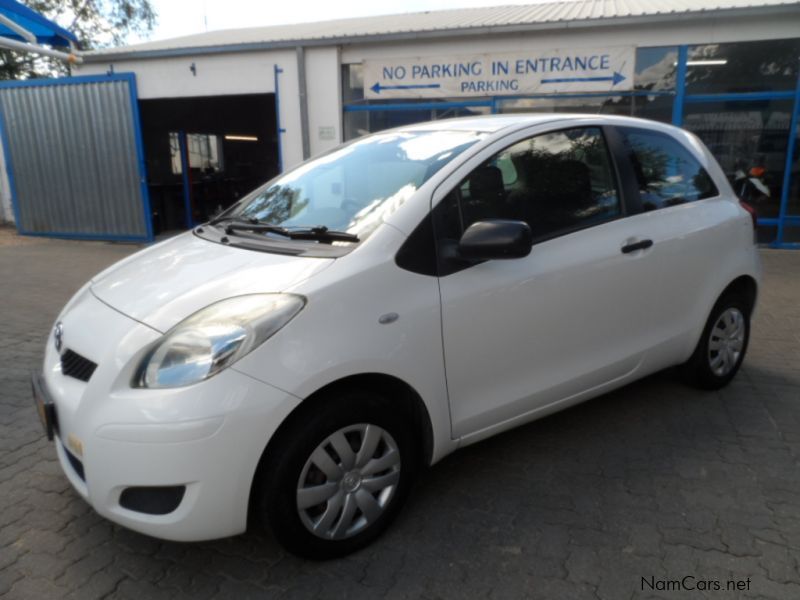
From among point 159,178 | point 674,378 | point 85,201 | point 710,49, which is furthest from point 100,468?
point 159,178

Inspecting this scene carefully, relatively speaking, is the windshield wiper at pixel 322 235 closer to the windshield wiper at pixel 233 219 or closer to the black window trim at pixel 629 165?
the windshield wiper at pixel 233 219

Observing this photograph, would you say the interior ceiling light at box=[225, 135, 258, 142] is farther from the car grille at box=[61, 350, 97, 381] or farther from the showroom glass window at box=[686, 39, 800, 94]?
the car grille at box=[61, 350, 97, 381]

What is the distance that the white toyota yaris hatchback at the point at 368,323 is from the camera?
6.86 ft

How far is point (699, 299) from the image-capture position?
11.8 ft

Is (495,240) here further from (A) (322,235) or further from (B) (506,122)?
(B) (506,122)

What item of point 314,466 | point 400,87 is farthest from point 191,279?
point 400,87

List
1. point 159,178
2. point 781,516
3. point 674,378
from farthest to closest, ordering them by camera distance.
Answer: point 159,178 → point 674,378 → point 781,516

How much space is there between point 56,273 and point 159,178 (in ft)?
19.7

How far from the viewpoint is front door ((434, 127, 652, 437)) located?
2594 millimetres

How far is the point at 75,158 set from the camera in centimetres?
1190

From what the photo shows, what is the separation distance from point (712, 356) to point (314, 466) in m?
2.81

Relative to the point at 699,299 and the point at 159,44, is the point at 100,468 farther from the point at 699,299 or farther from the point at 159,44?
the point at 159,44

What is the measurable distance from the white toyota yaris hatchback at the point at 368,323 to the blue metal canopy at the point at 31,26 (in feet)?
19.2

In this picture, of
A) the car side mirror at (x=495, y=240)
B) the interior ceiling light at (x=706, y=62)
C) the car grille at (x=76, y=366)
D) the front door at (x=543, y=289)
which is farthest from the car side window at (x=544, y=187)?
the interior ceiling light at (x=706, y=62)
